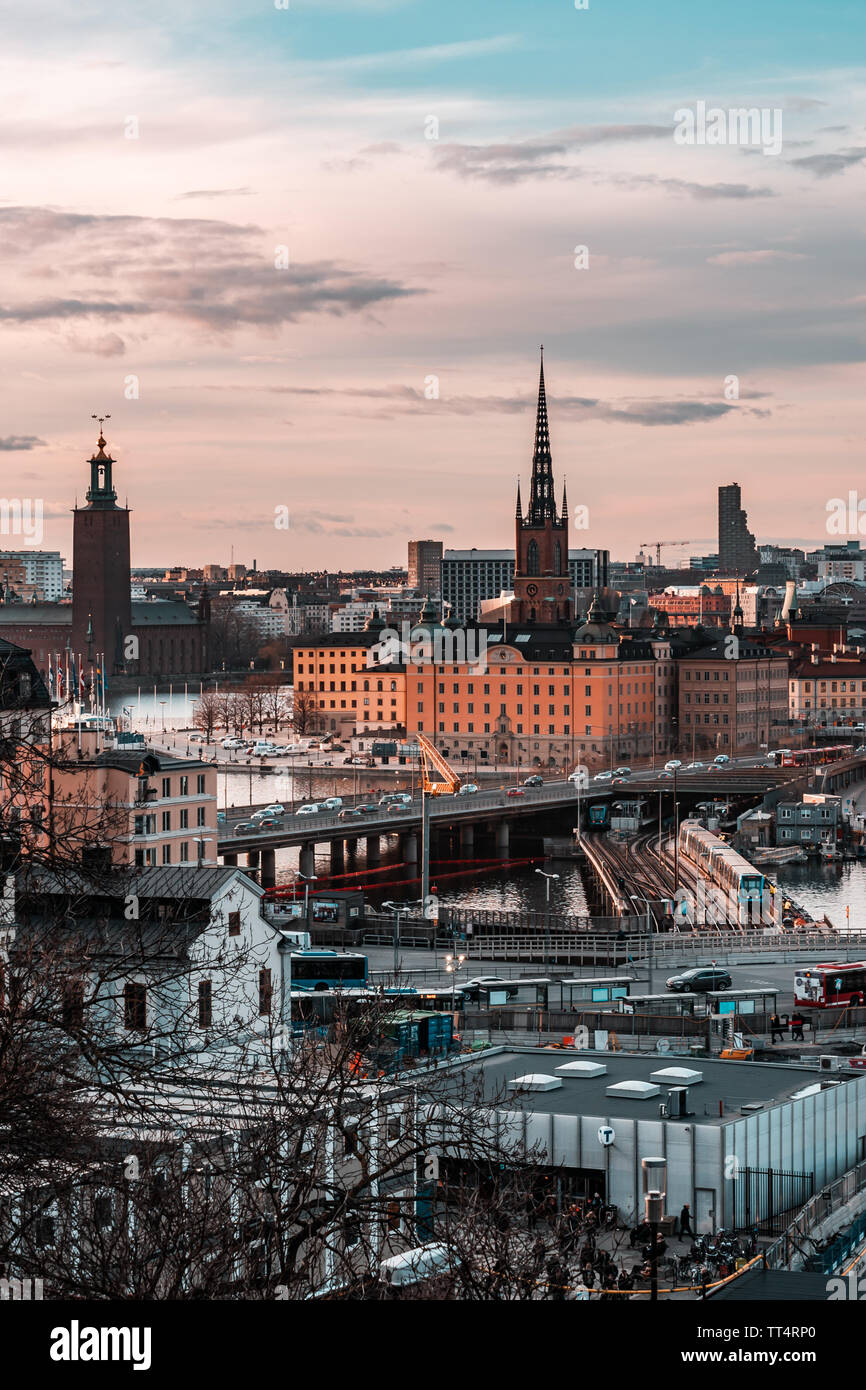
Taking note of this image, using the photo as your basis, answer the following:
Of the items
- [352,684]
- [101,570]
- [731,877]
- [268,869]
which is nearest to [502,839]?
[268,869]

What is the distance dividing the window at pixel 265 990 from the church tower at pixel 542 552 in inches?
2763

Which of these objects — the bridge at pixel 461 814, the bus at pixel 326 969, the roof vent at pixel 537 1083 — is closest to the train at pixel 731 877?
the bridge at pixel 461 814

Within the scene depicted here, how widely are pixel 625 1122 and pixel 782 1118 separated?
1229mm

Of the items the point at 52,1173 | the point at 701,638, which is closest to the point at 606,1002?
the point at 52,1173

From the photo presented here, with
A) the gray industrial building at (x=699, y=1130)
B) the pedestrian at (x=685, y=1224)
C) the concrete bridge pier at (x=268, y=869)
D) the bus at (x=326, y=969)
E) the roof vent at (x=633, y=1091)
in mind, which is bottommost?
the concrete bridge pier at (x=268, y=869)

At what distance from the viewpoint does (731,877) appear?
127 ft

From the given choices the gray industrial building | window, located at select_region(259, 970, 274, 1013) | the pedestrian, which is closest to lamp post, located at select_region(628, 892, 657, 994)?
window, located at select_region(259, 970, 274, 1013)

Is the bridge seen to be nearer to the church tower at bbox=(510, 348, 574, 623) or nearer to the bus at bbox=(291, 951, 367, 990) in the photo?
the bus at bbox=(291, 951, 367, 990)

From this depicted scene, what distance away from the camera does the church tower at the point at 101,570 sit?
321 ft

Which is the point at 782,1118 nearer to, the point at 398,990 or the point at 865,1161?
the point at 865,1161

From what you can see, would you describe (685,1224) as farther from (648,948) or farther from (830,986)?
(648,948)

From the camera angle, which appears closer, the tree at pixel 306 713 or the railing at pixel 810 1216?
the railing at pixel 810 1216

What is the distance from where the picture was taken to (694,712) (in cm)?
7231

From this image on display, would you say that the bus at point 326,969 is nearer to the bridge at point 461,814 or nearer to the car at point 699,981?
the car at point 699,981
